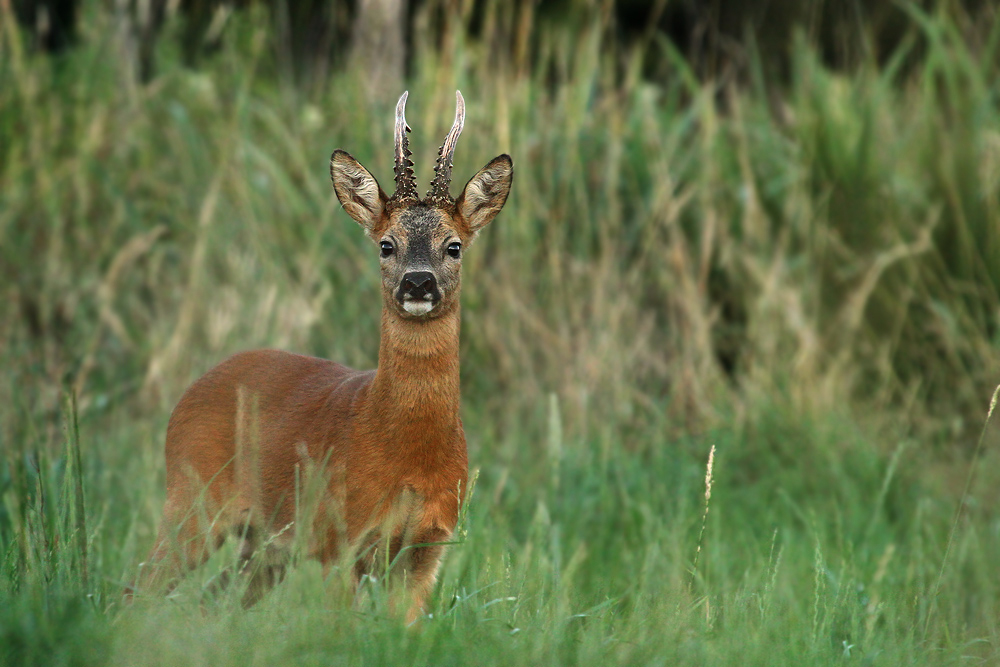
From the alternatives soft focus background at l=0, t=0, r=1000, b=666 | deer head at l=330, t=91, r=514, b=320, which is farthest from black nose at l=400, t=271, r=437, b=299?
soft focus background at l=0, t=0, r=1000, b=666

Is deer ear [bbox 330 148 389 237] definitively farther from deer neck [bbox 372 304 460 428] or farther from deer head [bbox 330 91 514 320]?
deer neck [bbox 372 304 460 428]

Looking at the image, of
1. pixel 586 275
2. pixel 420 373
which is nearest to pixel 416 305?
pixel 420 373

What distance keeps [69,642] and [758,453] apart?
3.67 metres

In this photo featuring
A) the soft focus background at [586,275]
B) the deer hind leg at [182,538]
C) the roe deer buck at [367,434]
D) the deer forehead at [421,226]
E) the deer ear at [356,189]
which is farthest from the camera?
the soft focus background at [586,275]

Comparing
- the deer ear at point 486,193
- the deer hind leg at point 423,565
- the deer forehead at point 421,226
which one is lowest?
the deer hind leg at point 423,565

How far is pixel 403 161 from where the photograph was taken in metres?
3.43

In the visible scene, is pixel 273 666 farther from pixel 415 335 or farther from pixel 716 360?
pixel 716 360

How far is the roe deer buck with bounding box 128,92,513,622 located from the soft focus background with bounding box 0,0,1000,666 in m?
0.67

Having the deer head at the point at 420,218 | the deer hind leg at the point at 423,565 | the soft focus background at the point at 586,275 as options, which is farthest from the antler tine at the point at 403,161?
the soft focus background at the point at 586,275

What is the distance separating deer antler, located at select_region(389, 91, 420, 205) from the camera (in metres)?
3.33

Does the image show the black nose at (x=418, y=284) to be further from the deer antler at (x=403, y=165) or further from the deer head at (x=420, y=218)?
the deer antler at (x=403, y=165)

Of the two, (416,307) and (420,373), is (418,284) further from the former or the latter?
(420,373)

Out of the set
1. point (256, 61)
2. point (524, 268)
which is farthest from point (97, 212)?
point (524, 268)

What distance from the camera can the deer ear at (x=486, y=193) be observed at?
11.8 feet
